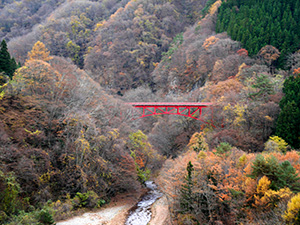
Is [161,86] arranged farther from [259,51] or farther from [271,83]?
[271,83]

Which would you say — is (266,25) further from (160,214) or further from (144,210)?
(160,214)

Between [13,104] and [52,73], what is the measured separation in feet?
16.1

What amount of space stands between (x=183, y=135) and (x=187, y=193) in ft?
79.5

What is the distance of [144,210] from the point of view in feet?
83.1

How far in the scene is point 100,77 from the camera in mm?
77688

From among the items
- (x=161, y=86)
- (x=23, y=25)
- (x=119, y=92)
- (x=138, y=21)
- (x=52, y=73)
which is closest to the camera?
(x=52, y=73)

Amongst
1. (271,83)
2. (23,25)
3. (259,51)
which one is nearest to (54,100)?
(271,83)

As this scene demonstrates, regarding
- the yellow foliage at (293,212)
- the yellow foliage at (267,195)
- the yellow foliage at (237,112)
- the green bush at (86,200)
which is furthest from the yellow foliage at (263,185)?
the yellow foliage at (237,112)

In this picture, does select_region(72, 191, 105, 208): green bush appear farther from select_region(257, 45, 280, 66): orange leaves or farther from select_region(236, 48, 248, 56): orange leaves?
select_region(236, 48, 248, 56): orange leaves

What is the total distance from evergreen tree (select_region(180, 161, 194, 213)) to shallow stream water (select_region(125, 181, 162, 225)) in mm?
4460

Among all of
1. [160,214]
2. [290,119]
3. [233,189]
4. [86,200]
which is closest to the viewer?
[233,189]

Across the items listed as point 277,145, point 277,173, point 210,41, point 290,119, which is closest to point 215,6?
point 210,41

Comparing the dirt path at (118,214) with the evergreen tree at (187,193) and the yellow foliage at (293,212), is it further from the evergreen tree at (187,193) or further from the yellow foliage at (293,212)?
the yellow foliage at (293,212)

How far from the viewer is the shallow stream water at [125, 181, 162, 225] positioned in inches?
891
